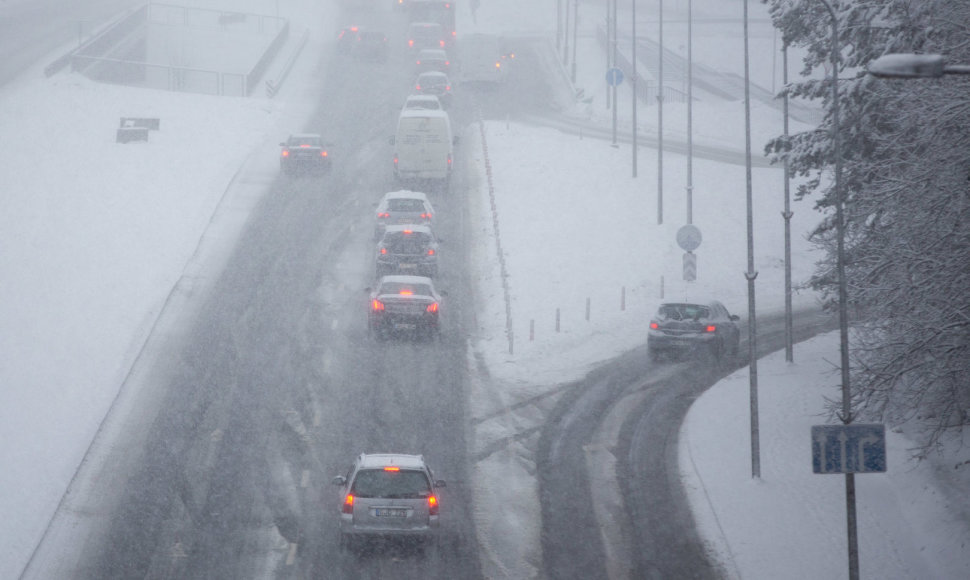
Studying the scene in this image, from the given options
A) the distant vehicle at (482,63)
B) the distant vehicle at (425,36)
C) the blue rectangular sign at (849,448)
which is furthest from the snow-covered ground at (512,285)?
the distant vehicle at (425,36)

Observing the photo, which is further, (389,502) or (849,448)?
(389,502)

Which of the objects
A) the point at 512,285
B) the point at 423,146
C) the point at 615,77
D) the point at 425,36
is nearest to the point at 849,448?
the point at 512,285

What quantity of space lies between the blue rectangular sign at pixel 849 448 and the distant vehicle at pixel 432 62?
49527mm

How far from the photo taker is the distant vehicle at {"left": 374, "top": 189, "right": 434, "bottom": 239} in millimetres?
33281

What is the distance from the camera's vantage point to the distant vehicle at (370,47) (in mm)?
63344

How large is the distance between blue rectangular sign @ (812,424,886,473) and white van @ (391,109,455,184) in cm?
2682

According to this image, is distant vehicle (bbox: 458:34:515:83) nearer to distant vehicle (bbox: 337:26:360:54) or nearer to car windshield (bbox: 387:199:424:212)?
distant vehicle (bbox: 337:26:360:54)

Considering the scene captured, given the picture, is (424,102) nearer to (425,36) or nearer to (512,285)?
(512,285)

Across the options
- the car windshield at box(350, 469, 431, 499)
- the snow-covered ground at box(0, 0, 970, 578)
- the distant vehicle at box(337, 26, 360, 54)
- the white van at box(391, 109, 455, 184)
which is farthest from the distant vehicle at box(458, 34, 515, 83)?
the car windshield at box(350, 469, 431, 499)

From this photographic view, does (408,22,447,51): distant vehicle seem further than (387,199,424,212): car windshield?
Yes

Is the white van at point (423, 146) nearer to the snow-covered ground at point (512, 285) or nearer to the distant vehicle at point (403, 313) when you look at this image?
the snow-covered ground at point (512, 285)

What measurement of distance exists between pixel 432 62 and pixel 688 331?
37976 mm

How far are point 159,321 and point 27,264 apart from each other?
680 cm

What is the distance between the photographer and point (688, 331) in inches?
1029
